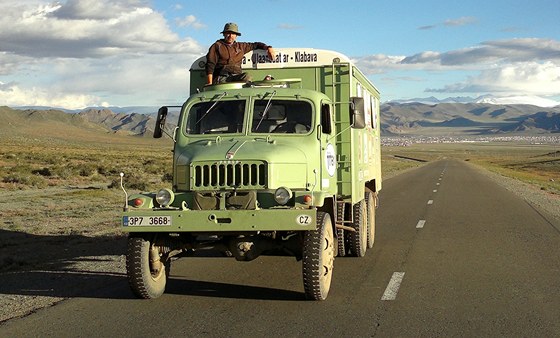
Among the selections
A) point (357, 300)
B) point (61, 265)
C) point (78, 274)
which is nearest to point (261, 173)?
point (357, 300)

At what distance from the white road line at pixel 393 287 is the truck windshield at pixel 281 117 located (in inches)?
91.3

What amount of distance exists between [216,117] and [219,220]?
83.8 inches

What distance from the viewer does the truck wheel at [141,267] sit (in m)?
8.38

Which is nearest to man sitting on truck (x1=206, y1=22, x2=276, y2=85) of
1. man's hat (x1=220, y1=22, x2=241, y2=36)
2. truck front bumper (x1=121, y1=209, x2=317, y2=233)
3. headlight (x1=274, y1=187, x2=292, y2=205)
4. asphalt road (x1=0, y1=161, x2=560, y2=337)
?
man's hat (x1=220, y1=22, x2=241, y2=36)

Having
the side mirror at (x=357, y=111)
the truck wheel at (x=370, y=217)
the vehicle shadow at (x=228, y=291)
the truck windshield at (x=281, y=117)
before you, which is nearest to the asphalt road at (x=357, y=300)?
the vehicle shadow at (x=228, y=291)

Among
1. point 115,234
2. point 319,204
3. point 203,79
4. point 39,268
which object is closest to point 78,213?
point 115,234

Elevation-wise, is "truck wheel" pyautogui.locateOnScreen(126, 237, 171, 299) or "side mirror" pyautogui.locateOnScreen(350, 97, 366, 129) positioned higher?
"side mirror" pyautogui.locateOnScreen(350, 97, 366, 129)

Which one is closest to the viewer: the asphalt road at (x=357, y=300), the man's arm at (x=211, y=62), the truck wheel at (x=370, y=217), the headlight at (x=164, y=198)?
the asphalt road at (x=357, y=300)

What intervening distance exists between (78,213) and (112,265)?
10.5m

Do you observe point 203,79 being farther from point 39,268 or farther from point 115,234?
point 115,234

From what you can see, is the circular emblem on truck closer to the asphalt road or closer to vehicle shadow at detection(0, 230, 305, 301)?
the asphalt road

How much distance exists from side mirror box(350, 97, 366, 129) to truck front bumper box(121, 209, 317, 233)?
265 cm

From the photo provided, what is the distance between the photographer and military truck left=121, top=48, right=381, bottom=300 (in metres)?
8.21

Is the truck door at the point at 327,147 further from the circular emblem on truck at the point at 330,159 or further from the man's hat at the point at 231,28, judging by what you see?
the man's hat at the point at 231,28
